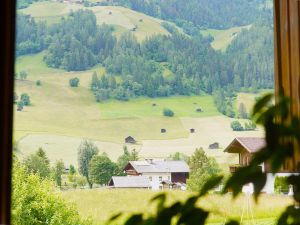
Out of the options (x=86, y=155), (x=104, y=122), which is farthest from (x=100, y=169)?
(x=104, y=122)

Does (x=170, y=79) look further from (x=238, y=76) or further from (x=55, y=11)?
(x=55, y=11)

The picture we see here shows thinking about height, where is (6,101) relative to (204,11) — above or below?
below

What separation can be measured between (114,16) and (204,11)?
122cm

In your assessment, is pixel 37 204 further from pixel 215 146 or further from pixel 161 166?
pixel 215 146

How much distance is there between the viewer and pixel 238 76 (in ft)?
28.0

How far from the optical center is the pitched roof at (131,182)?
7.50m

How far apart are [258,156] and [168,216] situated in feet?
0.33

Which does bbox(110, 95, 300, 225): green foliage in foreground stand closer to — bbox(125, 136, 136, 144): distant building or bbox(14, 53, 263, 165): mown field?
bbox(14, 53, 263, 165): mown field

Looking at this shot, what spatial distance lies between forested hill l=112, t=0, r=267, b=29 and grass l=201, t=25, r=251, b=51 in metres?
0.06

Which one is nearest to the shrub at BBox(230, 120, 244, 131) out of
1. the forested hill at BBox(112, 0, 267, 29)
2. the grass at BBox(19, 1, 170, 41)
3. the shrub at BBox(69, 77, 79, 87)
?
the forested hill at BBox(112, 0, 267, 29)

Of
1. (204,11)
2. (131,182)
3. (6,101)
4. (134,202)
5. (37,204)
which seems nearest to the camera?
(6,101)

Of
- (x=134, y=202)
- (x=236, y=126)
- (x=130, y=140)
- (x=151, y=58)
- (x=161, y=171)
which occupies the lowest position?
(x=134, y=202)

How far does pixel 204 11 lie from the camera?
351 inches

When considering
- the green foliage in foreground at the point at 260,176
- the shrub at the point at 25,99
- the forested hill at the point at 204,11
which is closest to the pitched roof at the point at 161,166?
the shrub at the point at 25,99
